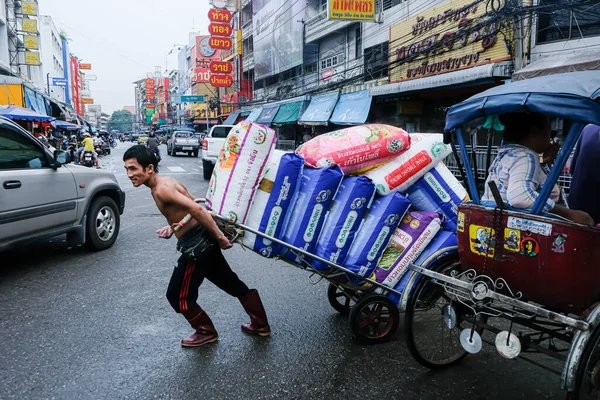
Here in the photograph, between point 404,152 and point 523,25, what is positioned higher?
point 523,25

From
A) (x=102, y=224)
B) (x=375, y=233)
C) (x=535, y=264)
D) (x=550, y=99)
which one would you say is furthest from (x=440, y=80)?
(x=535, y=264)

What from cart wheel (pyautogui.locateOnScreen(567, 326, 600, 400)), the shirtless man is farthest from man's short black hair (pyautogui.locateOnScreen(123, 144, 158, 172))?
cart wheel (pyautogui.locateOnScreen(567, 326, 600, 400))

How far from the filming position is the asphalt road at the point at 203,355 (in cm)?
289

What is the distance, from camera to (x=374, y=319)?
3492 millimetres

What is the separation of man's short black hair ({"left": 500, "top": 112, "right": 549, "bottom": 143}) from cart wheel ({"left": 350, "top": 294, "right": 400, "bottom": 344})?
1.43m

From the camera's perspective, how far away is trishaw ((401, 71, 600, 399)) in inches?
87.0

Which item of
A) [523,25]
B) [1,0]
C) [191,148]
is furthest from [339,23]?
[1,0]

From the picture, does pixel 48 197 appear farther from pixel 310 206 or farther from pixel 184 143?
pixel 184 143

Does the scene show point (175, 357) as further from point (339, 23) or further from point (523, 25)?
point (339, 23)

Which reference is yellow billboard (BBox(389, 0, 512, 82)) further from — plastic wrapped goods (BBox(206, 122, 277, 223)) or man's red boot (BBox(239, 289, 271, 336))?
man's red boot (BBox(239, 289, 271, 336))

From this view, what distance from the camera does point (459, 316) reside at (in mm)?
3033

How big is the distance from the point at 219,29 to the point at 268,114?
11.2 metres

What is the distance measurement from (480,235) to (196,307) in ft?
6.76

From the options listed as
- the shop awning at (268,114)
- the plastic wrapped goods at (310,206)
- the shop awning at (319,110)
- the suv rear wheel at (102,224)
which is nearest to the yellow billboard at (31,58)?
the shop awning at (268,114)
